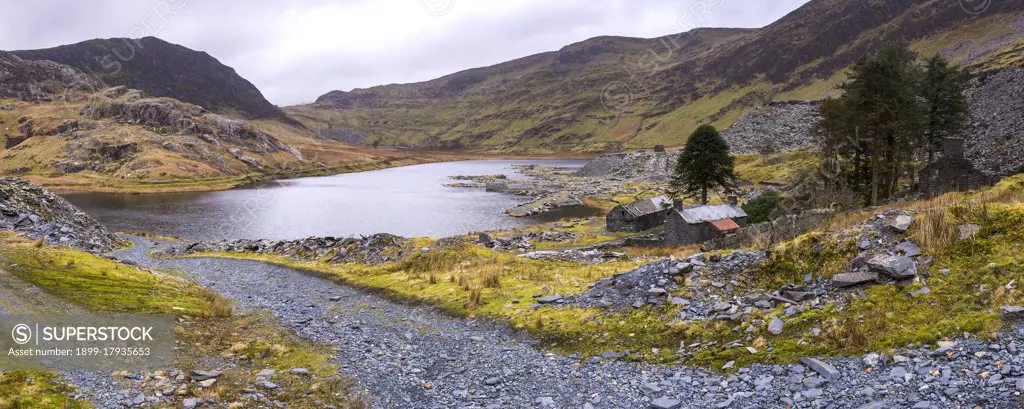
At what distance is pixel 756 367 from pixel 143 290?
68.3 ft

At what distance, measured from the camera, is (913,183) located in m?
50.7

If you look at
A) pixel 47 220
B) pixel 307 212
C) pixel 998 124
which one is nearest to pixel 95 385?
pixel 47 220

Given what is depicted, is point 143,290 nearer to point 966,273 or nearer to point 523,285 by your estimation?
point 523,285

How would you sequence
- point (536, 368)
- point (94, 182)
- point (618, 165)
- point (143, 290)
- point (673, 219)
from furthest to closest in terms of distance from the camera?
point (618, 165) < point (94, 182) < point (673, 219) < point (143, 290) < point (536, 368)

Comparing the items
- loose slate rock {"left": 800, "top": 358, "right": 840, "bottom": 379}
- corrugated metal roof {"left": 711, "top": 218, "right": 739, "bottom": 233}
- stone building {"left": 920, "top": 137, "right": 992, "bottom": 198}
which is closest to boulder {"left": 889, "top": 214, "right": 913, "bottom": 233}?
loose slate rock {"left": 800, "top": 358, "right": 840, "bottom": 379}

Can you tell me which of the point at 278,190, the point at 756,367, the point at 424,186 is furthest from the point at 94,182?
the point at 756,367

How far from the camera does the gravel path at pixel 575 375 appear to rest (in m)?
8.52

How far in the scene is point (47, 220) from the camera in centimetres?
4325

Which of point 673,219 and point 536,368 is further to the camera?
point 673,219

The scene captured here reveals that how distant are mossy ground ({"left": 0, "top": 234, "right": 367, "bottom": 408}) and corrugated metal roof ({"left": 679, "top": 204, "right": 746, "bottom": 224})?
38.6 m

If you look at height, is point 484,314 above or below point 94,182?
below

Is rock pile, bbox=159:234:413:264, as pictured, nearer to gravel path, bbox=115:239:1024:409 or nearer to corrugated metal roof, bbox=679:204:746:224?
gravel path, bbox=115:239:1024:409

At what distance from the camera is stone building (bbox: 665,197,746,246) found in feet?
155

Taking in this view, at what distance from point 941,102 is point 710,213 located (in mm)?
35701
